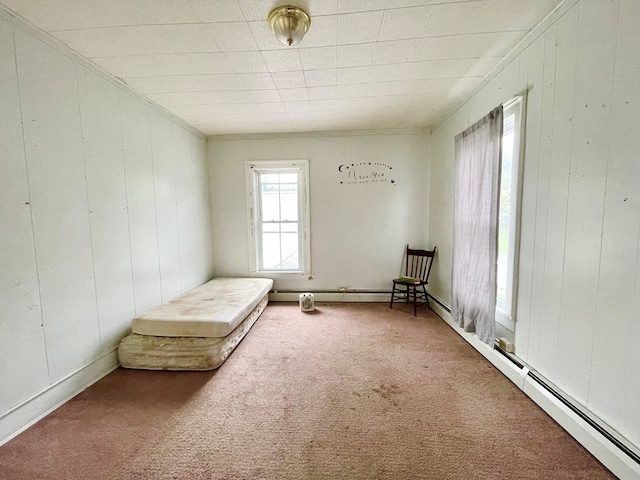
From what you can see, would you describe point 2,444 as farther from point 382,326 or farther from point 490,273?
point 490,273

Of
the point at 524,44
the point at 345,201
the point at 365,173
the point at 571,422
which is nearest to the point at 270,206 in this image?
the point at 345,201

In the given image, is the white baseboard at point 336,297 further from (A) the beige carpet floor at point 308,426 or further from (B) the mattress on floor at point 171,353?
(B) the mattress on floor at point 171,353

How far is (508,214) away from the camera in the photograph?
1.94 metres

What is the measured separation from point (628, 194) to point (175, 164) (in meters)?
3.62

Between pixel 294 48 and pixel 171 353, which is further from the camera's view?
pixel 171 353

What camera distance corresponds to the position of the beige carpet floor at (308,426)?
1.21 m

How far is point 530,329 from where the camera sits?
1696 mm

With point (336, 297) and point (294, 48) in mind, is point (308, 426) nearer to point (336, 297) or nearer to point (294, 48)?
point (336, 297)

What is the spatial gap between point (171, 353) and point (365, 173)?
3.04 metres

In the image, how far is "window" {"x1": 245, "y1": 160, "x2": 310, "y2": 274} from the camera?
3.65m

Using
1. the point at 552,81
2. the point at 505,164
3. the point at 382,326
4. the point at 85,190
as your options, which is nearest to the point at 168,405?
the point at 85,190

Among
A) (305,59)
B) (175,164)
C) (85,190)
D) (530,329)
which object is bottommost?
(530,329)

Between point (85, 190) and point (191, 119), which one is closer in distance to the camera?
point (85, 190)

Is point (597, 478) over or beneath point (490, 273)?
beneath
